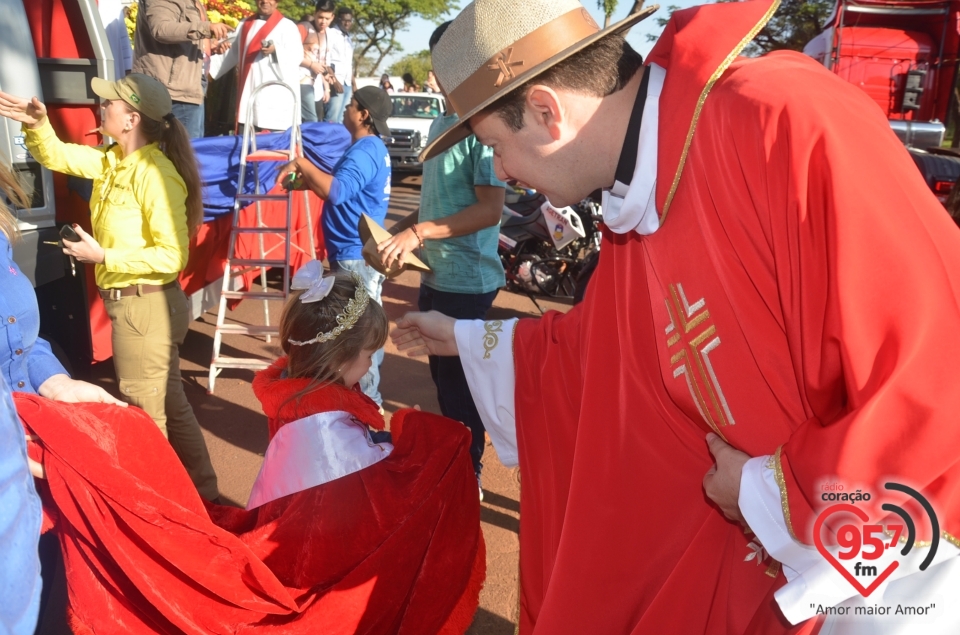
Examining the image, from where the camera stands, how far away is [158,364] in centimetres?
362

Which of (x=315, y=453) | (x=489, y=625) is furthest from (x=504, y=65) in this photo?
(x=489, y=625)

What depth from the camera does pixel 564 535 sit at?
1.89 meters

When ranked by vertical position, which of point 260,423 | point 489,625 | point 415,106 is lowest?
point 489,625

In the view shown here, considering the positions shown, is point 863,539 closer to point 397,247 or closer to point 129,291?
Result: point 397,247

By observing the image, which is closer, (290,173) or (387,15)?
(290,173)

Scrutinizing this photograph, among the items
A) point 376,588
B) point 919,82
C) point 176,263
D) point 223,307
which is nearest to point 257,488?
point 376,588

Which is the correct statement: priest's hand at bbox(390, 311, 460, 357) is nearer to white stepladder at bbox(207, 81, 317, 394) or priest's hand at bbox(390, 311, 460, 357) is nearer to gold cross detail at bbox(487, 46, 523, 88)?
gold cross detail at bbox(487, 46, 523, 88)

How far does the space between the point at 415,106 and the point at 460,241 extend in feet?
50.3

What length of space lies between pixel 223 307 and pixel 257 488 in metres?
3.18

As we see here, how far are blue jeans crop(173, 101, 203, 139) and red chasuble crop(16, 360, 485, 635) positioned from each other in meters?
4.55

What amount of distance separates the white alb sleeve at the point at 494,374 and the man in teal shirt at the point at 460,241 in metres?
1.02

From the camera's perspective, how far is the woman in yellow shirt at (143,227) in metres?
3.48

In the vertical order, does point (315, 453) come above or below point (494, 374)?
below

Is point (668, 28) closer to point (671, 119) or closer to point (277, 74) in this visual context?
point (671, 119)
